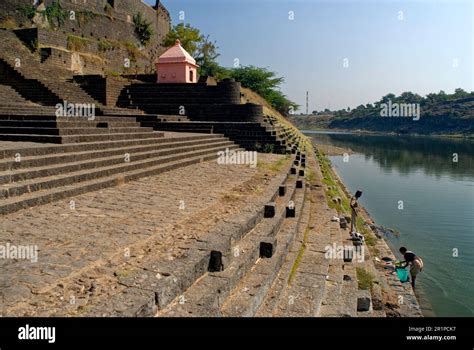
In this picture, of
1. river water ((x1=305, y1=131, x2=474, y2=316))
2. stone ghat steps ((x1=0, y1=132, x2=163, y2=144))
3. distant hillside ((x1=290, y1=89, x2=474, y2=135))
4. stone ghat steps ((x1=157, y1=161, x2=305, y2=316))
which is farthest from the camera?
distant hillside ((x1=290, y1=89, x2=474, y2=135))

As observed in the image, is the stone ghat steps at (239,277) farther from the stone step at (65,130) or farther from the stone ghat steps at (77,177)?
the stone step at (65,130)

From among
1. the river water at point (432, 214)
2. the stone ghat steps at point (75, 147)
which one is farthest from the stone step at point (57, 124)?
the river water at point (432, 214)

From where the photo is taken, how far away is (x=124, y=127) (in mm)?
10086

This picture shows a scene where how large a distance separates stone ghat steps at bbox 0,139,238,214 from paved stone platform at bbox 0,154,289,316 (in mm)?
151

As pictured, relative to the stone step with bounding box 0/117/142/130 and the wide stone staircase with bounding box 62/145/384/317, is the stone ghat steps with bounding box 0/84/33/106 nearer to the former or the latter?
the stone step with bounding box 0/117/142/130

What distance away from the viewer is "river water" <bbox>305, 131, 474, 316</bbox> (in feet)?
28.3

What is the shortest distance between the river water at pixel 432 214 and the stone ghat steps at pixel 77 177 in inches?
259

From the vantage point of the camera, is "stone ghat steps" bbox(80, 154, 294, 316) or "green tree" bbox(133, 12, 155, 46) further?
"green tree" bbox(133, 12, 155, 46)

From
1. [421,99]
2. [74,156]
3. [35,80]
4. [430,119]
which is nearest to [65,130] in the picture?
[74,156]

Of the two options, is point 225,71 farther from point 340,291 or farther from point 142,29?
point 340,291

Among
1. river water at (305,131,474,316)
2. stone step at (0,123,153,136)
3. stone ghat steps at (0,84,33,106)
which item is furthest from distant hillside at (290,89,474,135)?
stone step at (0,123,153,136)

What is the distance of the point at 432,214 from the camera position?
50.1 feet

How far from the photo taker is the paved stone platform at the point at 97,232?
2.94m
